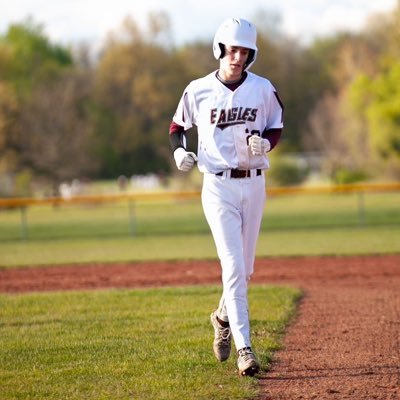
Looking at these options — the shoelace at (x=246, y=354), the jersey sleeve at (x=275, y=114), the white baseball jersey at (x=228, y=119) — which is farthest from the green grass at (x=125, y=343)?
the jersey sleeve at (x=275, y=114)

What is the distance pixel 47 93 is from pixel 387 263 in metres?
41.8

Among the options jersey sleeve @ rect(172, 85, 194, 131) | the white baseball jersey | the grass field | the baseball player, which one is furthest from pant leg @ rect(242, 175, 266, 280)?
the grass field

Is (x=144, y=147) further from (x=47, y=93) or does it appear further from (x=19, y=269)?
(x=19, y=269)

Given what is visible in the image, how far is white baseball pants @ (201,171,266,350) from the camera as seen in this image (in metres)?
6.04

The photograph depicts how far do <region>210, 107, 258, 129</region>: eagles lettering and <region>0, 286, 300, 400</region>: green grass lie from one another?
1.61m

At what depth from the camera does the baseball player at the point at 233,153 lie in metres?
6.07

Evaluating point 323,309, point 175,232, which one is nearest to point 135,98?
point 175,232

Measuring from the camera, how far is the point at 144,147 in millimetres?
71750

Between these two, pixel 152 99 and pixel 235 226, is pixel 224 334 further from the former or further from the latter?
pixel 152 99

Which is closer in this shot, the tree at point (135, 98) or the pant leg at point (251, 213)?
the pant leg at point (251, 213)

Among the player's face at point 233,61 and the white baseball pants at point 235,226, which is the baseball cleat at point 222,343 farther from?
the player's face at point 233,61

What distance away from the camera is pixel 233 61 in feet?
20.1

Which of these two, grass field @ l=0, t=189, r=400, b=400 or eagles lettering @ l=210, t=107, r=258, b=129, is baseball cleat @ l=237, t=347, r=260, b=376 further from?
eagles lettering @ l=210, t=107, r=258, b=129

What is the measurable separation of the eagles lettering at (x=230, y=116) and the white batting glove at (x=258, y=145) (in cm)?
18
